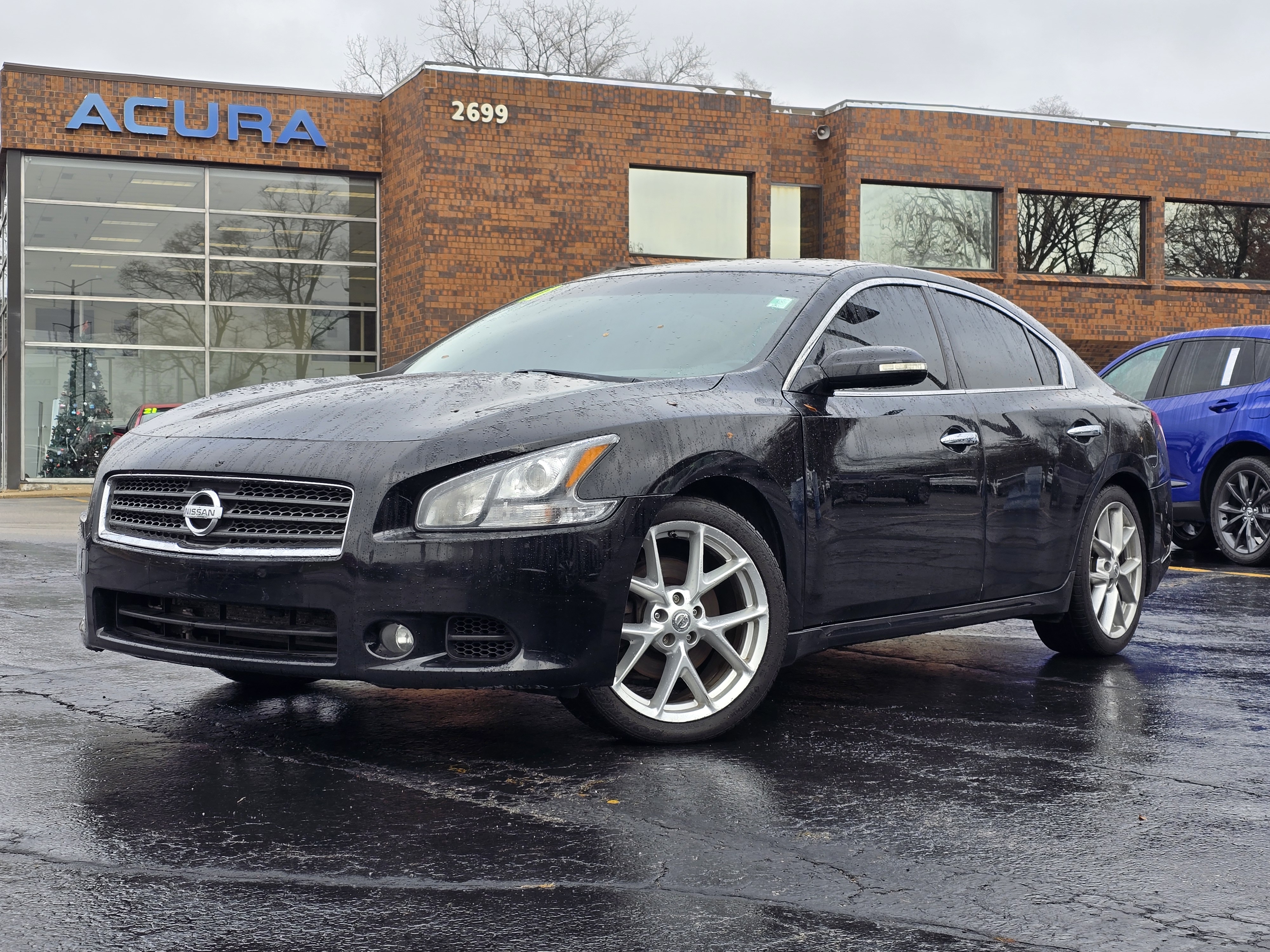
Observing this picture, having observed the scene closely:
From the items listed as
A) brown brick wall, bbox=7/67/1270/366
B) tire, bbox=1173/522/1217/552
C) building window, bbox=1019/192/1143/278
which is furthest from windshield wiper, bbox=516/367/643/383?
building window, bbox=1019/192/1143/278

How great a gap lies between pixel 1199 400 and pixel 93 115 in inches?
789

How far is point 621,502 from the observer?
438cm

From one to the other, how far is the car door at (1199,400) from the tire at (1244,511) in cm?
16

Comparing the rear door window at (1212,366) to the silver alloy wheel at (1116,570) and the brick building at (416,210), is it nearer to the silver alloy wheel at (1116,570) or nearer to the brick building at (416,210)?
the silver alloy wheel at (1116,570)

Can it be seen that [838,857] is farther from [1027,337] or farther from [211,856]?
[1027,337]

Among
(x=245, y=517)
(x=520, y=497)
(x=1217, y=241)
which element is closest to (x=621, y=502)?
(x=520, y=497)

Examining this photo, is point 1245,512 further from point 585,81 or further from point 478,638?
point 585,81

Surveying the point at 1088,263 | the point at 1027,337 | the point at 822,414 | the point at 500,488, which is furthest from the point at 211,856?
the point at 1088,263

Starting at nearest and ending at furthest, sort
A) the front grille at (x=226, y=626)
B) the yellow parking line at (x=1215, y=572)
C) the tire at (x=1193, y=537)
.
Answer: the front grille at (x=226, y=626) < the yellow parking line at (x=1215, y=572) < the tire at (x=1193, y=537)

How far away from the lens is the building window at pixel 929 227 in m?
27.9

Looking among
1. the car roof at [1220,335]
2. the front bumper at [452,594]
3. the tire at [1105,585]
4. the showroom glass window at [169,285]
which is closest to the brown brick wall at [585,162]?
the showroom glass window at [169,285]

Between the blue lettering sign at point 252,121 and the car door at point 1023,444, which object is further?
the blue lettering sign at point 252,121

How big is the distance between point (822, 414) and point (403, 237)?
862 inches

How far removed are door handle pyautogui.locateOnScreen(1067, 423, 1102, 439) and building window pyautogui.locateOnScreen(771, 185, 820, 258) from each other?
21.7 meters
